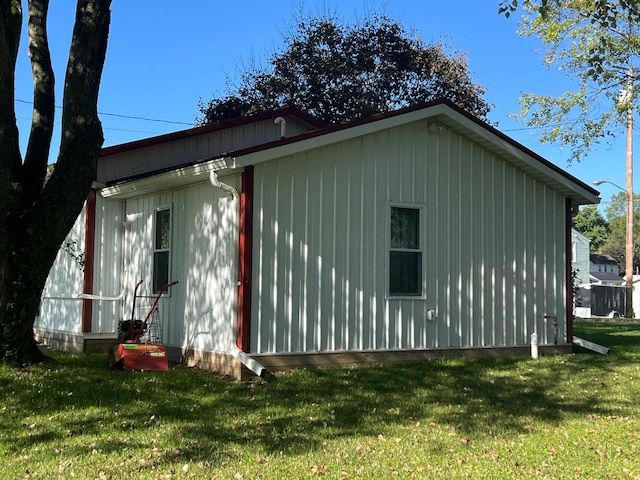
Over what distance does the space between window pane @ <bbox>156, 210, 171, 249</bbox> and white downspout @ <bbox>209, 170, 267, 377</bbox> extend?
1.91 meters

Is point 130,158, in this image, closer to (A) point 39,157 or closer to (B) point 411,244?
(A) point 39,157

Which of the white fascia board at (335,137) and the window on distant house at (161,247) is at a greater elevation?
the white fascia board at (335,137)

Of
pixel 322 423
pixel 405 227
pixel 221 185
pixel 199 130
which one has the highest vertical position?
pixel 199 130

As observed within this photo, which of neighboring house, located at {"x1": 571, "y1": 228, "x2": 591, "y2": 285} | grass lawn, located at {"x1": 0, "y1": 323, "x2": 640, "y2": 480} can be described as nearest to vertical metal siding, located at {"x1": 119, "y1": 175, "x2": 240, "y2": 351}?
grass lawn, located at {"x1": 0, "y1": 323, "x2": 640, "y2": 480}

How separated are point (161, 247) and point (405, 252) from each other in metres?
3.99

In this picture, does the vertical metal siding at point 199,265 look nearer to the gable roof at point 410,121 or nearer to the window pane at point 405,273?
the gable roof at point 410,121

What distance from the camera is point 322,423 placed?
6844 mm

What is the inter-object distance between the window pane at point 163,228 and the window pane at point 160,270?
150 mm

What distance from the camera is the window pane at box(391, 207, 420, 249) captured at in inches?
419

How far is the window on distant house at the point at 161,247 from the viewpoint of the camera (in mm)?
11086

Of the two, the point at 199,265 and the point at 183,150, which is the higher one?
the point at 183,150

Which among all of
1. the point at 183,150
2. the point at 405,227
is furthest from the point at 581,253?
the point at 405,227

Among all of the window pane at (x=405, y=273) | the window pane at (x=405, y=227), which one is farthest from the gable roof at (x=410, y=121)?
the window pane at (x=405, y=273)

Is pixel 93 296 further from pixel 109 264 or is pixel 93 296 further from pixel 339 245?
pixel 339 245
